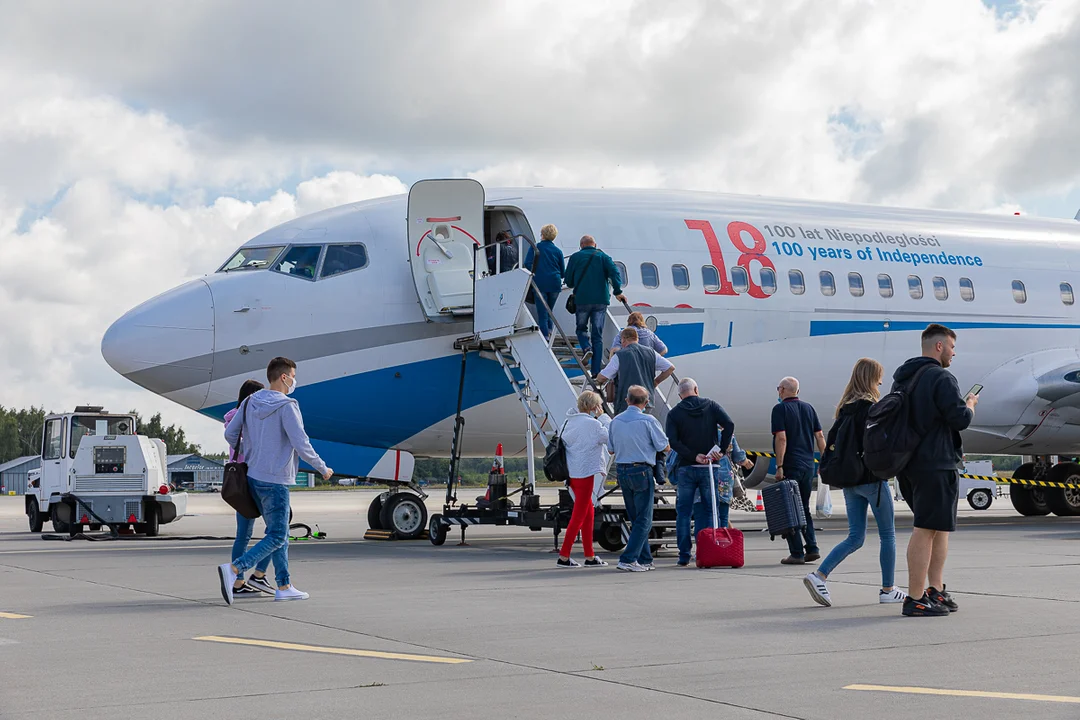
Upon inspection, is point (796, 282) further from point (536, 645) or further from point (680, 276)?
point (536, 645)

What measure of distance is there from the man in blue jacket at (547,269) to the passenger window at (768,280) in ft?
11.2

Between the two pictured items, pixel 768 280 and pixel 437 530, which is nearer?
pixel 437 530

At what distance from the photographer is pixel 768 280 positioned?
1795 cm

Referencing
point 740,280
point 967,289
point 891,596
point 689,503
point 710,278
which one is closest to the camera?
point 891,596

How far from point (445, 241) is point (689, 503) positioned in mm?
5538

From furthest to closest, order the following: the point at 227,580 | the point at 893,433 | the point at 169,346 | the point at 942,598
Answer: the point at 169,346, the point at 227,580, the point at 893,433, the point at 942,598

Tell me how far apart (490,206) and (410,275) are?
4.70ft

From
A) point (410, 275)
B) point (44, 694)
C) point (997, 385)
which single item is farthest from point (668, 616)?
point (997, 385)

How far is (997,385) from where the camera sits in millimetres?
19906

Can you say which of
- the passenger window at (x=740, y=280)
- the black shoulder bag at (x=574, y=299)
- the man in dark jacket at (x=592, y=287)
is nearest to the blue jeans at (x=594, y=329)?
the man in dark jacket at (x=592, y=287)

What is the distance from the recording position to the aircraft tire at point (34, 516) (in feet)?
76.8

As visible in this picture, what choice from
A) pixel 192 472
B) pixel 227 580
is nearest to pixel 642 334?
pixel 227 580

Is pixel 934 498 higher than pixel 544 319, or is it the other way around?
pixel 544 319

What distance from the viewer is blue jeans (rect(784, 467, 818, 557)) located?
40.4ft
